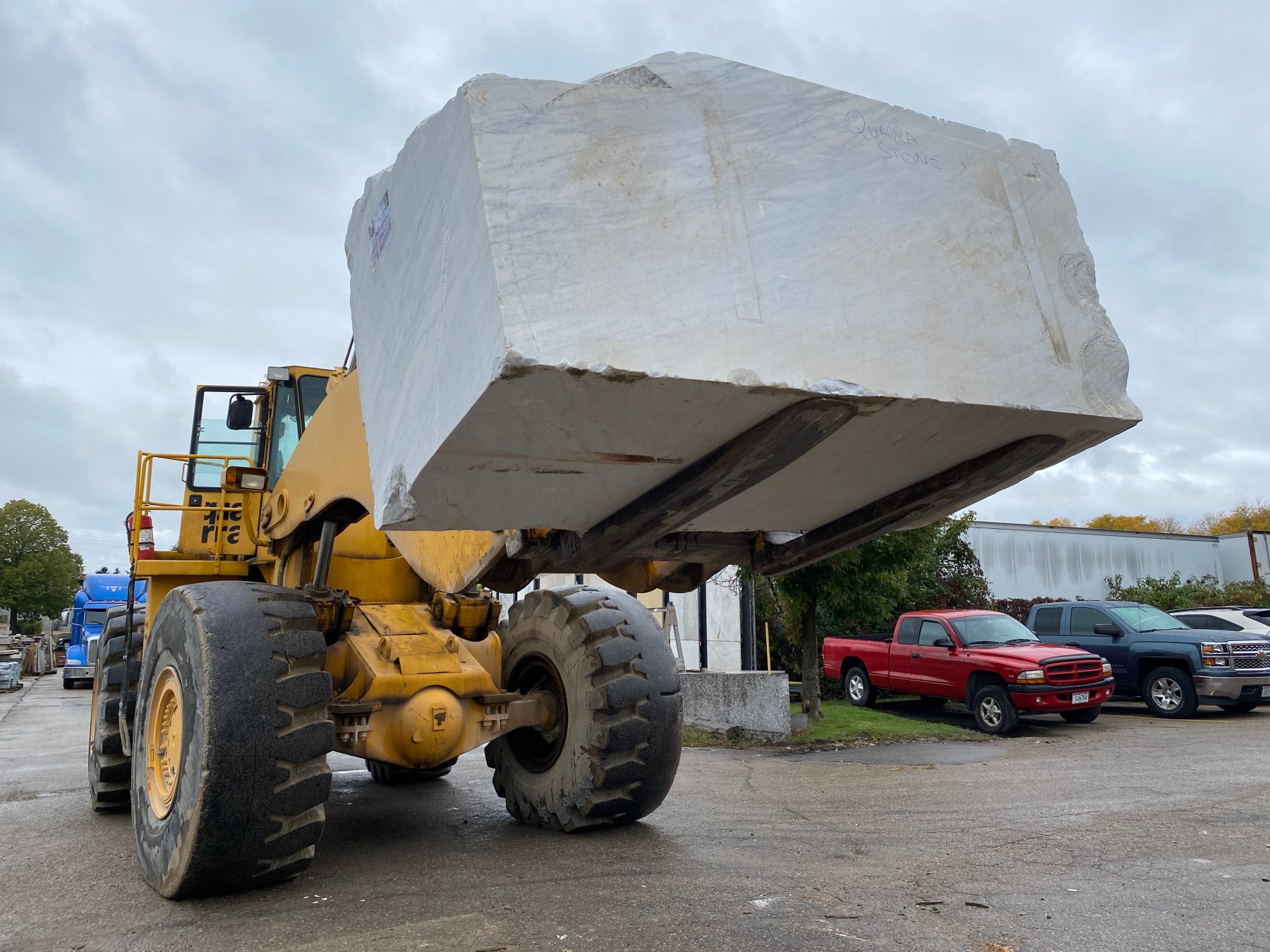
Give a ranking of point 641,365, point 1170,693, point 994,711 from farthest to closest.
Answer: point 1170,693 < point 994,711 < point 641,365

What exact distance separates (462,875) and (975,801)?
4.25m

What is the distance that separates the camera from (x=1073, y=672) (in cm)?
1283

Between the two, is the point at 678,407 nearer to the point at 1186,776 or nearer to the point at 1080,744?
the point at 1186,776

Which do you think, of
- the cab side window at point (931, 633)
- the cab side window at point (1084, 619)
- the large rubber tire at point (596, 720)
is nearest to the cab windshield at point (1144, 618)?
the cab side window at point (1084, 619)

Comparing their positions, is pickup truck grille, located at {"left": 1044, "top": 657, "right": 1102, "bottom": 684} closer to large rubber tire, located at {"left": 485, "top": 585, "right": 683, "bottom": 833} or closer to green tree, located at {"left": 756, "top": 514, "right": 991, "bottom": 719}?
green tree, located at {"left": 756, "top": 514, "right": 991, "bottom": 719}

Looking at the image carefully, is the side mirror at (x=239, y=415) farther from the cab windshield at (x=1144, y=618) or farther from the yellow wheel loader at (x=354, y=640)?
the cab windshield at (x=1144, y=618)

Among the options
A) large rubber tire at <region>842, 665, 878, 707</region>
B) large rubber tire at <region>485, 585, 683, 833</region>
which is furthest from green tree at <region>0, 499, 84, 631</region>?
large rubber tire at <region>485, 585, 683, 833</region>

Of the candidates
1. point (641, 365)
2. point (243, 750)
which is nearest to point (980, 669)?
point (243, 750)

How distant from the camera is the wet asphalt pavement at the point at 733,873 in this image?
12.2 ft

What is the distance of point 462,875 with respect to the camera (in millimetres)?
4617

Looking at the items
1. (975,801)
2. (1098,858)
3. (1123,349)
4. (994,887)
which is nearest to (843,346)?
(1123,349)

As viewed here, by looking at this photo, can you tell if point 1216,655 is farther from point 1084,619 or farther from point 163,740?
point 163,740

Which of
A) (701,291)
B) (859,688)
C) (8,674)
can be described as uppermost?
(701,291)

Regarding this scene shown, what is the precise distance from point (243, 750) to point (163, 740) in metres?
1.11
